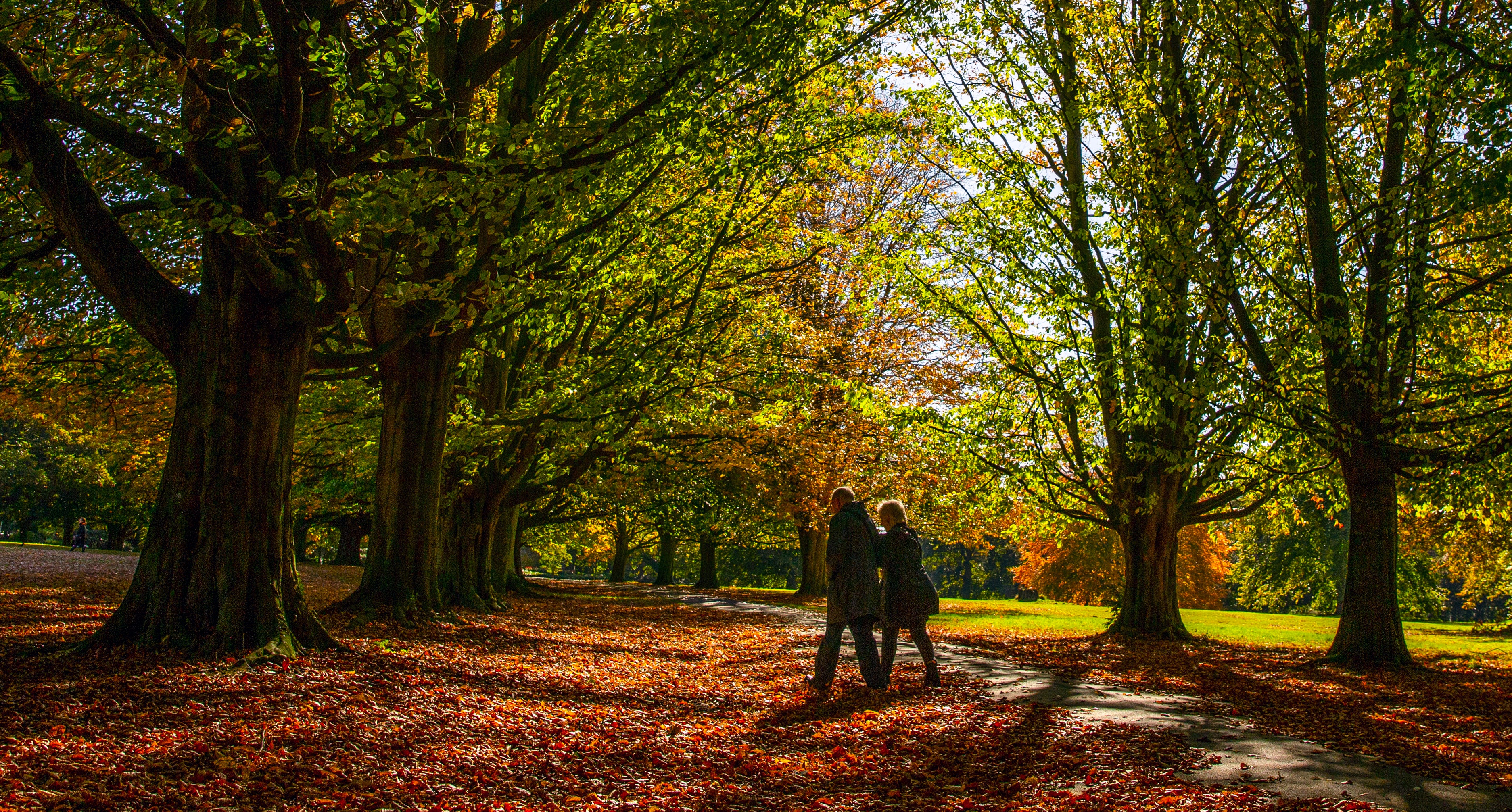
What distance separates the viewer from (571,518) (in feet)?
110

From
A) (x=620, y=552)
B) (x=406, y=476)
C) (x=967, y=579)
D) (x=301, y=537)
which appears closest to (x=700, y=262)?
(x=406, y=476)

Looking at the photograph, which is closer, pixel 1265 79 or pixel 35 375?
pixel 1265 79

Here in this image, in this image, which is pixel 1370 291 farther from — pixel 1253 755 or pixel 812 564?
pixel 812 564

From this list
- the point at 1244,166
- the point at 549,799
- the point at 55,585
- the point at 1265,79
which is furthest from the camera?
the point at 55,585

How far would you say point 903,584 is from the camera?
8.99m

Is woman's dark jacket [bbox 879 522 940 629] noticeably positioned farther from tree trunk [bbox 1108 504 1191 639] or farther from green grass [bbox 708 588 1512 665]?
green grass [bbox 708 588 1512 665]

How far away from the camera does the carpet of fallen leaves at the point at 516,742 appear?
466 centimetres

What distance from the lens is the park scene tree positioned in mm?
6117

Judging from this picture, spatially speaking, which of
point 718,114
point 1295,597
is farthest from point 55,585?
point 1295,597

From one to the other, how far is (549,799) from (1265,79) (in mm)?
13076

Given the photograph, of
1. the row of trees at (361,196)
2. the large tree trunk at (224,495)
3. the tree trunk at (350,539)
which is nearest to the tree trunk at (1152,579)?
the row of trees at (361,196)

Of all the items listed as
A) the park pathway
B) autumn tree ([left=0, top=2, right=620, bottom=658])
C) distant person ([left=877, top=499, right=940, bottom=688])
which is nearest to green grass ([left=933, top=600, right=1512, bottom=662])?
the park pathway

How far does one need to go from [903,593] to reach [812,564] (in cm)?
2187

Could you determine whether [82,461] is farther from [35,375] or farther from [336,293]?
[336,293]
